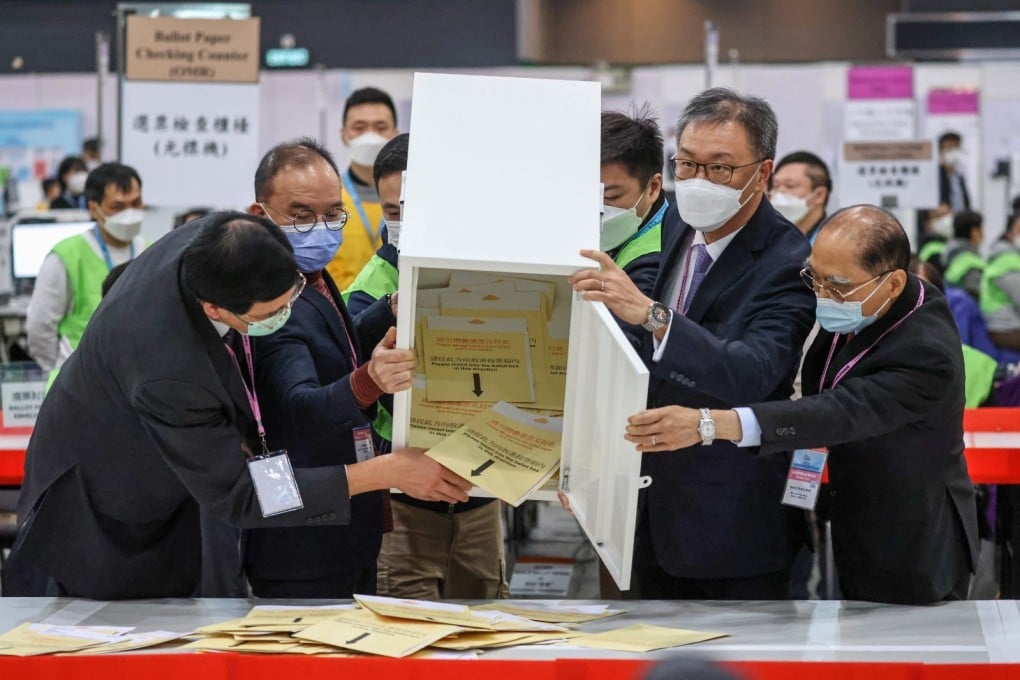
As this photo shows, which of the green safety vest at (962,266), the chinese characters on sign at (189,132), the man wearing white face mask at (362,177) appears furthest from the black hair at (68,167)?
the green safety vest at (962,266)

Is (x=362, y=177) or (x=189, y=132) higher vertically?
(x=189, y=132)

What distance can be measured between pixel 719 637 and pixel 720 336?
622 millimetres

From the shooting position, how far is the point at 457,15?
511 inches

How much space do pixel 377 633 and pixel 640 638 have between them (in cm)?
45

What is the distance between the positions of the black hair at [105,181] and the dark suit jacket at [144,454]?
321 centimetres

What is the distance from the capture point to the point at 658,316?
2.38 m

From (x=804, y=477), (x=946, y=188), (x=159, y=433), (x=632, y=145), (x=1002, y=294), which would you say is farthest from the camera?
(x=946, y=188)

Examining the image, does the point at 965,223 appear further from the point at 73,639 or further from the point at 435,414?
the point at 73,639

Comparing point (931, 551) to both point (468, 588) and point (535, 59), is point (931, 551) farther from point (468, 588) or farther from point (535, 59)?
point (535, 59)

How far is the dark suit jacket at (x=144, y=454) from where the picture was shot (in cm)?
231

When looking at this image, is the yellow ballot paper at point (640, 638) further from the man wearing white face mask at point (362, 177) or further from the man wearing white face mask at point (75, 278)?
the man wearing white face mask at point (75, 278)

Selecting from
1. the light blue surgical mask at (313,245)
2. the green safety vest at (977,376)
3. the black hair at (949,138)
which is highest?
the black hair at (949,138)

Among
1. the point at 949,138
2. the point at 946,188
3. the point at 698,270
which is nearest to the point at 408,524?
the point at 698,270

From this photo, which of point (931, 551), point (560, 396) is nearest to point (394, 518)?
point (560, 396)
